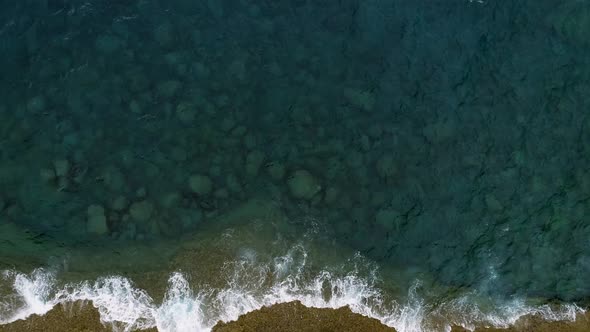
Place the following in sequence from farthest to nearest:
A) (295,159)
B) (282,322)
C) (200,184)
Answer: (295,159)
(200,184)
(282,322)

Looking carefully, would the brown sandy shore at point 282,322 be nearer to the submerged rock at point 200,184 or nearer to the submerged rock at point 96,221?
the submerged rock at point 96,221

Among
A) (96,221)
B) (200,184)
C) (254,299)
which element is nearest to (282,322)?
(254,299)

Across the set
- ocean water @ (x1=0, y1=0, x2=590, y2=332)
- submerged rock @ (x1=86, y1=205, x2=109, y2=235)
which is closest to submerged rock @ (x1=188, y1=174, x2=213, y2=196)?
ocean water @ (x1=0, y1=0, x2=590, y2=332)

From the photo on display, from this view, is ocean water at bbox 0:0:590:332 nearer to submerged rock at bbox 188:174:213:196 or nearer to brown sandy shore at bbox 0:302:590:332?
submerged rock at bbox 188:174:213:196

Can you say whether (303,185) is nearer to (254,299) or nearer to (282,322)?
(254,299)

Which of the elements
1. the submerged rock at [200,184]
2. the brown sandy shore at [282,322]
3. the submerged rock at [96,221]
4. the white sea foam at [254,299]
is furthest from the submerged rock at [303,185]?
the submerged rock at [96,221]

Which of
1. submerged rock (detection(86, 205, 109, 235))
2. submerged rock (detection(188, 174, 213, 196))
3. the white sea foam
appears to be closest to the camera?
the white sea foam
